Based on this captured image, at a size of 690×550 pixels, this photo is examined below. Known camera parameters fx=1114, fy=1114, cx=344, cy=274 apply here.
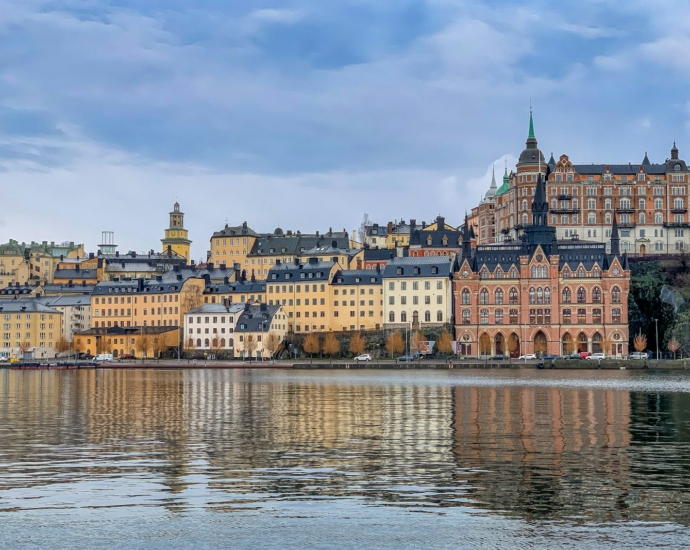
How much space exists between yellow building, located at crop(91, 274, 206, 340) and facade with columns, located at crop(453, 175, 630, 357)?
159ft

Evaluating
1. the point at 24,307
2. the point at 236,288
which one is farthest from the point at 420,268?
the point at 24,307

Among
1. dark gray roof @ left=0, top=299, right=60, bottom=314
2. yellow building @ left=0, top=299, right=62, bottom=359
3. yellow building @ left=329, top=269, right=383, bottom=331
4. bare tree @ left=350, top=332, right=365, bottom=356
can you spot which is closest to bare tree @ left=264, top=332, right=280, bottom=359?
yellow building @ left=329, top=269, right=383, bottom=331

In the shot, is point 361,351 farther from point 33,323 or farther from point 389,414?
point 389,414

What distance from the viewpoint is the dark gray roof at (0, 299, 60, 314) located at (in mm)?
194375

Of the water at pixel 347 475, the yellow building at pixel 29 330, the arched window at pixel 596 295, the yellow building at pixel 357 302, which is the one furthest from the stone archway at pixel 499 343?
the water at pixel 347 475

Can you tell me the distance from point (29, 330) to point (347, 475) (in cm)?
16524

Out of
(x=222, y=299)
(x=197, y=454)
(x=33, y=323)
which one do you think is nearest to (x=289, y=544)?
(x=197, y=454)

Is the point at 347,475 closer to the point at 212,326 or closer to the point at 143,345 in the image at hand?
the point at 212,326

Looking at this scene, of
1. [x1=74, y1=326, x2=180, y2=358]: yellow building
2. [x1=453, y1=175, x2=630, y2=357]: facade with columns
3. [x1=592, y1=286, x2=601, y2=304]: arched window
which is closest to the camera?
[x1=453, y1=175, x2=630, y2=357]: facade with columns

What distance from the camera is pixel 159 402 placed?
77.9 m

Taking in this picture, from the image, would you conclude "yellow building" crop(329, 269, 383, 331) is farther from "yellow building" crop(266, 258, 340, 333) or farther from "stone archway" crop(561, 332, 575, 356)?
"stone archway" crop(561, 332, 575, 356)

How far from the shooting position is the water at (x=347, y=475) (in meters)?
28.8

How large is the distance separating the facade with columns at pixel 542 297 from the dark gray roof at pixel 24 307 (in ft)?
246

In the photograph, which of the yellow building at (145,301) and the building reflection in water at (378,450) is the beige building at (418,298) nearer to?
the yellow building at (145,301)
